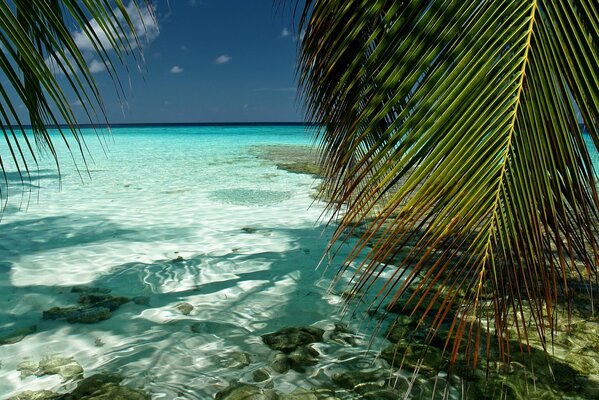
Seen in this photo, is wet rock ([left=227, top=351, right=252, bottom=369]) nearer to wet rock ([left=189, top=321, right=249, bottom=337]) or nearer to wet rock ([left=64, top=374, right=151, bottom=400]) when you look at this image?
wet rock ([left=189, top=321, right=249, bottom=337])

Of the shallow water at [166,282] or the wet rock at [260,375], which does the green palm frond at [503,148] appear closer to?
the shallow water at [166,282]

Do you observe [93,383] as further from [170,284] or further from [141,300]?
[170,284]

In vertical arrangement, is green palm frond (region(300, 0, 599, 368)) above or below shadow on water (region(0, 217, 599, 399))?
above

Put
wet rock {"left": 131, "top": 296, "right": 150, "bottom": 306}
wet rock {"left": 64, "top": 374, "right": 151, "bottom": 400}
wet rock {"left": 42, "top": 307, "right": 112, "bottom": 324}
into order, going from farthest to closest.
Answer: wet rock {"left": 131, "top": 296, "right": 150, "bottom": 306} < wet rock {"left": 42, "top": 307, "right": 112, "bottom": 324} < wet rock {"left": 64, "top": 374, "right": 151, "bottom": 400}

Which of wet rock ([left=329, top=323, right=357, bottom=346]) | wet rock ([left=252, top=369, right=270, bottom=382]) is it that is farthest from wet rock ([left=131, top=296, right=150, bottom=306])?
wet rock ([left=329, top=323, right=357, bottom=346])

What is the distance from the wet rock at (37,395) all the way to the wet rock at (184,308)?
110 centimetres

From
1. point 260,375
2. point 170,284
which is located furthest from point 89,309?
point 260,375

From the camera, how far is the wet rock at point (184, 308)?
3301 millimetres

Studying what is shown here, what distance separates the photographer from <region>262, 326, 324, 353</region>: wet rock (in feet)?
9.13

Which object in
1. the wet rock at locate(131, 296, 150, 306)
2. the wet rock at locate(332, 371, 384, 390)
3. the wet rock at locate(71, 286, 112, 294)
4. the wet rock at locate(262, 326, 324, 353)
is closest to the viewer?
the wet rock at locate(332, 371, 384, 390)

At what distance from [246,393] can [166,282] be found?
6.14ft

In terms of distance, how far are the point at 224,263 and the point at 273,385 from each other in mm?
2157

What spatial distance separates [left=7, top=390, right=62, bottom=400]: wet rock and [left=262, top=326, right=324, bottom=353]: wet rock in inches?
50.4

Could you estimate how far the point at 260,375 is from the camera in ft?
8.20
